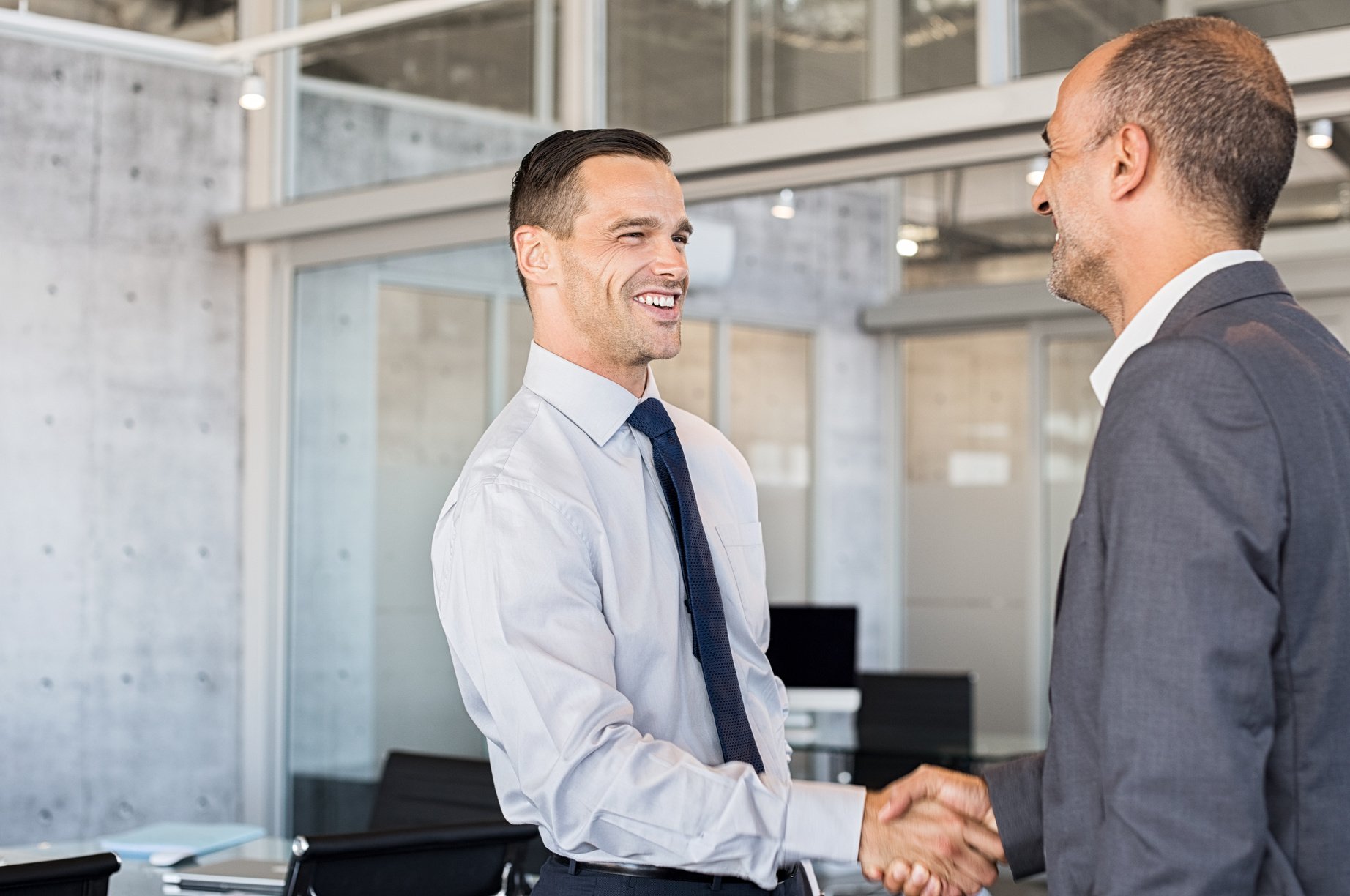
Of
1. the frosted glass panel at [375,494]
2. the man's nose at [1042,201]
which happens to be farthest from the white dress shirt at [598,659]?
the frosted glass panel at [375,494]

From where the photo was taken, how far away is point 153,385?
5.62 m

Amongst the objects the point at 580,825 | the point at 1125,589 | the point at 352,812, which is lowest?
the point at 352,812

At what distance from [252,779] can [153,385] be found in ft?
5.30

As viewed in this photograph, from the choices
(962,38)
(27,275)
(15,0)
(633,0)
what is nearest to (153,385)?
(27,275)

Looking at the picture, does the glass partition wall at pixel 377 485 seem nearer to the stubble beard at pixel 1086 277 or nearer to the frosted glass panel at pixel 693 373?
the frosted glass panel at pixel 693 373

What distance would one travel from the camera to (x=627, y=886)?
68.4 inches

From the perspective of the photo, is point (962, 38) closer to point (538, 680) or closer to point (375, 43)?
point (375, 43)

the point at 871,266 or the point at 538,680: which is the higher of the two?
the point at 871,266

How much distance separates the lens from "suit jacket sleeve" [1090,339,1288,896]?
1.20 metres

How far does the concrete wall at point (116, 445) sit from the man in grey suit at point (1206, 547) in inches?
186

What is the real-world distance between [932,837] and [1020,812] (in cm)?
12

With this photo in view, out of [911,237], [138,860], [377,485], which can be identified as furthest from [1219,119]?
[911,237]

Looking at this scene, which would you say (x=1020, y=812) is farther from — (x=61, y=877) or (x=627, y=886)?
(x=61, y=877)

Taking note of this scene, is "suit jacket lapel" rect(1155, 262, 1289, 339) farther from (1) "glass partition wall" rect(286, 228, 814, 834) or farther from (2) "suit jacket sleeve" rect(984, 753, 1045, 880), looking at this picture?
(1) "glass partition wall" rect(286, 228, 814, 834)
